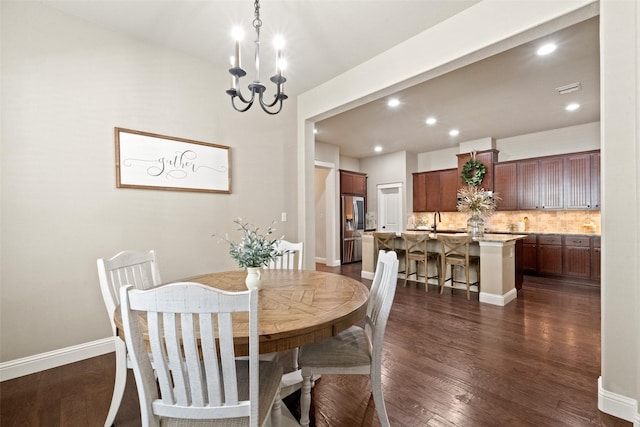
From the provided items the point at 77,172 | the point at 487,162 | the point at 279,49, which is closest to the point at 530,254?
the point at 487,162

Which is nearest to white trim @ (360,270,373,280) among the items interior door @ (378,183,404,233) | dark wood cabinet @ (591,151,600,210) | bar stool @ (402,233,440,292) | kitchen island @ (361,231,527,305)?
bar stool @ (402,233,440,292)

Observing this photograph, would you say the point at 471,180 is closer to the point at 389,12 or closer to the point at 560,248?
the point at 560,248

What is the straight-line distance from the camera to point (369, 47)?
2.84 meters

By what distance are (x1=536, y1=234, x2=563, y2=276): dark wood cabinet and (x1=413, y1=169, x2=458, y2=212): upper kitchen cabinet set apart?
1.88 m

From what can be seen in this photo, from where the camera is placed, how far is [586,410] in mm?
1758

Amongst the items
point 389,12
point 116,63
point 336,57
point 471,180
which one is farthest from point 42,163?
point 471,180

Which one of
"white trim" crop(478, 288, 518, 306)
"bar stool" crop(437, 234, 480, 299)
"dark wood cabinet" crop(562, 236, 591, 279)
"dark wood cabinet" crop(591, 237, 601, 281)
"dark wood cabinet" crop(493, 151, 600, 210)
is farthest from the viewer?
"dark wood cabinet" crop(493, 151, 600, 210)

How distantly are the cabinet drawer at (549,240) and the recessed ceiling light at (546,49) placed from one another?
149 inches

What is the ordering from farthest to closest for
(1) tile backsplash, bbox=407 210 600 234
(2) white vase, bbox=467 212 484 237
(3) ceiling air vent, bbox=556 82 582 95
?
1. (1) tile backsplash, bbox=407 210 600 234
2. (2) white vase, bbox=467 212 484 237
3. (3) ceiling air vent, bbox=556 82 582 95

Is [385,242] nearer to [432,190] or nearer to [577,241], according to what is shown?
[432,190]

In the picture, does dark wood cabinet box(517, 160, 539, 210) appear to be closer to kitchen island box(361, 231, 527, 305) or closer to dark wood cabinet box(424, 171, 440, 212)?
dark wood cabinet box(424, 171, 440, 212)

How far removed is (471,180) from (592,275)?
105 inches

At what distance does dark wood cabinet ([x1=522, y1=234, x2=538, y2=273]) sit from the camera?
217 inches

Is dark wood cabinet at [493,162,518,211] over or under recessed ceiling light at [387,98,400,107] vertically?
under
